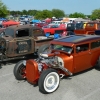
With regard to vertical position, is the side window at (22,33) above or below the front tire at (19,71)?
above

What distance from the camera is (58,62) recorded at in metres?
5.81

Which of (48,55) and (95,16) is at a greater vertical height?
(95,16)

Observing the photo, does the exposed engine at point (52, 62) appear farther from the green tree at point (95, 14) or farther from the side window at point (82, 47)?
the green tree at point (95, 14)

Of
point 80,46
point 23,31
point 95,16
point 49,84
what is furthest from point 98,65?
point 95,16

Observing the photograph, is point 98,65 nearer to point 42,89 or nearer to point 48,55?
point 48,55

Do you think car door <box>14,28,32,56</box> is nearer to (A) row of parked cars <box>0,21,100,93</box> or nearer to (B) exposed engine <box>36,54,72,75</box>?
(A) row of parked cars <box>0,21,100,93</box>

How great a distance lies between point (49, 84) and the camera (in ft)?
16.7

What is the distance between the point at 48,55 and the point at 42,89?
4.63 feet

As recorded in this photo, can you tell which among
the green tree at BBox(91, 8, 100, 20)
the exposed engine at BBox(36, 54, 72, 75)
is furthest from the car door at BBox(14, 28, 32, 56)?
the green tree at BBox(91, 8, 100, 20)

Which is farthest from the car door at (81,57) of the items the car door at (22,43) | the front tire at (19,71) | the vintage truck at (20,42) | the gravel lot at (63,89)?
the car door at (22,43)

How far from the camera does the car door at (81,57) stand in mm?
5959

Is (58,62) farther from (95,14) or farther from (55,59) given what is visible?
(95,14)

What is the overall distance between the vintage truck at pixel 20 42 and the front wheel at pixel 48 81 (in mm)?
3108

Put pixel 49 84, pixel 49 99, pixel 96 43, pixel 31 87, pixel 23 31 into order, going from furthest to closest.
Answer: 1. pixel 23 31
2. pixel 96 43
3. pixel 31 87
4. pixel 49 84
5. pixel 49 99
